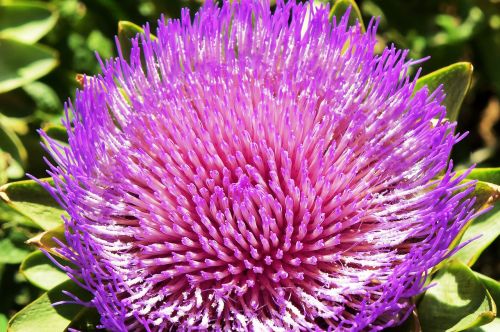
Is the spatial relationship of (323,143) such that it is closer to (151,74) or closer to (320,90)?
(320,90)

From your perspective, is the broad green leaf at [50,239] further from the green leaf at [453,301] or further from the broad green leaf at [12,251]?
the green leaf at [453,301]

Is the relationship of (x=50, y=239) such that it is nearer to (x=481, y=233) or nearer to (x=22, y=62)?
(x=22, y=62)

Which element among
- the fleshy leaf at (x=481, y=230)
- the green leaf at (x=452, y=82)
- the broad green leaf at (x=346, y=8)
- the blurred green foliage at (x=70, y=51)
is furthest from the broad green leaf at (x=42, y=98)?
the fleshy leaf at (x=481, y=230)

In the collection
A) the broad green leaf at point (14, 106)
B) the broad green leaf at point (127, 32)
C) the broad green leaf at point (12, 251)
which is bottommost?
the broad green leaf at point (12, 251)

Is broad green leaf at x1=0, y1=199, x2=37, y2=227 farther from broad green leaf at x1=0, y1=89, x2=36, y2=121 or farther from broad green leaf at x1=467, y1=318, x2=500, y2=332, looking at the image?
broad green leaf at x1=467, y1=318, x2=500, y2=332

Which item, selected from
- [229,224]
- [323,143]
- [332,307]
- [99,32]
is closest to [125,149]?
[229,224]
